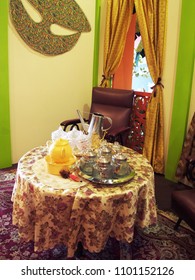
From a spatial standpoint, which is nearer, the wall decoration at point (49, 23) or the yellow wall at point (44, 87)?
the wall decoration at point (49, 23)

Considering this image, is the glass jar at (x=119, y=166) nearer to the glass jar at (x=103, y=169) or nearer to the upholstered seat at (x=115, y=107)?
the glass jar at (x=103, y=169)

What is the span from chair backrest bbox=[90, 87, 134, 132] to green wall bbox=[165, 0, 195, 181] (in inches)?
21.8

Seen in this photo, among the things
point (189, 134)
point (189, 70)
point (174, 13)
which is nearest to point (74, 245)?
point (189, 134)

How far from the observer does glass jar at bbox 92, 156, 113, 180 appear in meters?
1.49

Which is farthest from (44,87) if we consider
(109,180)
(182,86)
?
(109,180)

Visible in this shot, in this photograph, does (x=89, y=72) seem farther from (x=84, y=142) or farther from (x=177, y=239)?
(x=177, y=239)

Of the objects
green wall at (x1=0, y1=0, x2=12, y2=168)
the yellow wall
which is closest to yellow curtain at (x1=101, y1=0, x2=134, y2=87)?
the yellow wall

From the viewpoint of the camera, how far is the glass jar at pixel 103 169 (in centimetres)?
149

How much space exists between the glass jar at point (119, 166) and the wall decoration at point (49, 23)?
2181 millimetres

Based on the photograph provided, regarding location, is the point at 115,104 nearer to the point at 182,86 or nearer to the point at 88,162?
the point at 182,86

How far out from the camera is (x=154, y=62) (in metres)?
3.01

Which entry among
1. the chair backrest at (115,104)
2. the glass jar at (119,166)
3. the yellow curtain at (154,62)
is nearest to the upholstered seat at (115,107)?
Answer: the chair backrest at (115,104)

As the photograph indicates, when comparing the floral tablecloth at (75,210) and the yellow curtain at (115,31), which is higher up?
the yellow curtain at (115,31)

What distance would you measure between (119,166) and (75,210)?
0.41 m
